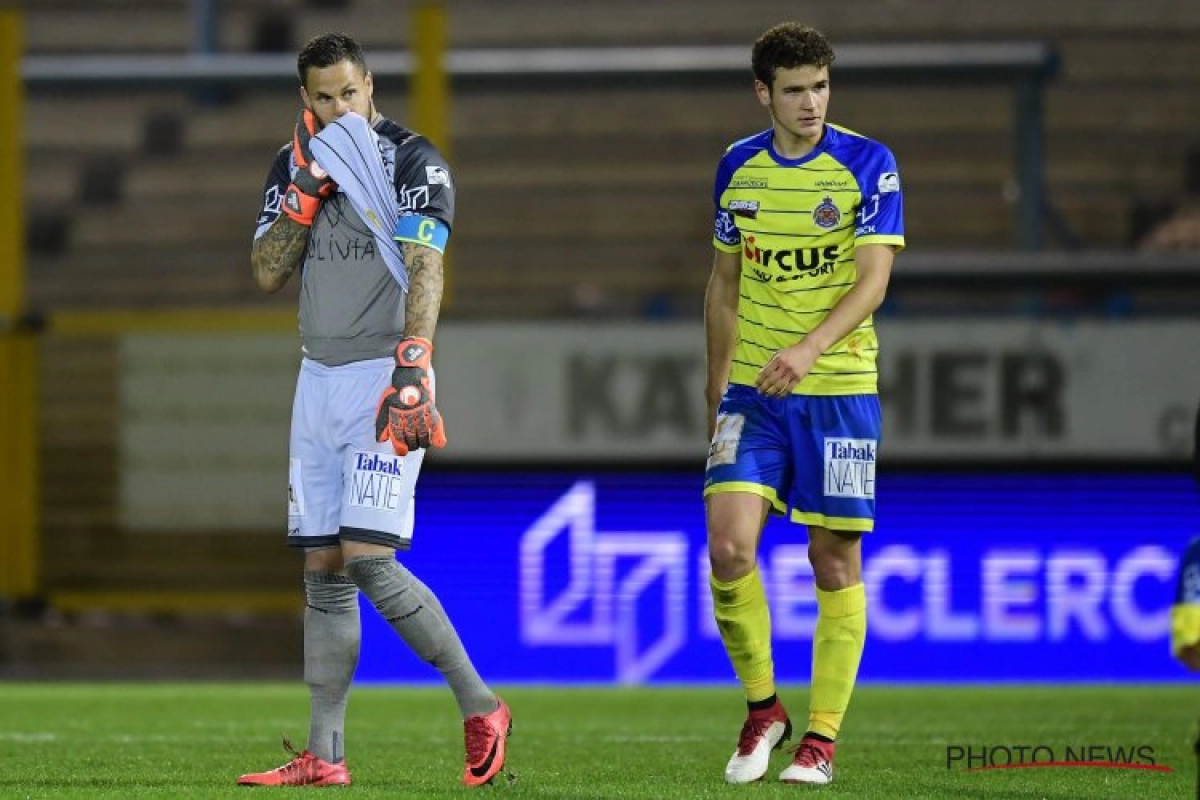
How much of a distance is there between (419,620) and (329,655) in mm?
295

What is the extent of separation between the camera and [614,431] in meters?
12.1

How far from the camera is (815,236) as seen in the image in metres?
6.05

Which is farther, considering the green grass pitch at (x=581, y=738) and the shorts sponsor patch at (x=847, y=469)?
the shorts sponsor patch at (x=847, y=469)

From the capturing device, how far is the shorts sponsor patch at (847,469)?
236 inches

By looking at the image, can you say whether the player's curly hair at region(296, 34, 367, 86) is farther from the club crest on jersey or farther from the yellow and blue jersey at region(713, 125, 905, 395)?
the club crest on jersey

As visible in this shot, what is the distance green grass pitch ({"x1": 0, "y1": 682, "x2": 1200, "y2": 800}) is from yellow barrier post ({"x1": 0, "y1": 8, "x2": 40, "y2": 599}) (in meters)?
1.66

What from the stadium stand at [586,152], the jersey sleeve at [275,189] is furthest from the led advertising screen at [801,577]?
the jersey sleeve at [275,189]

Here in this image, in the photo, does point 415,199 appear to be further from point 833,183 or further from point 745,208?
point 833,183

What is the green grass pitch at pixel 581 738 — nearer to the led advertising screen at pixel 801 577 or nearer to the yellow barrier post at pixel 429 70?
the led advertising screen at pixel 801 577

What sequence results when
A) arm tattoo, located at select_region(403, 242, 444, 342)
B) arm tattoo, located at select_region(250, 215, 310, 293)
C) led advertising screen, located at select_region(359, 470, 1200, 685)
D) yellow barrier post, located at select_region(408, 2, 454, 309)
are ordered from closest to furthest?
arm tattoo, located at select_region(403, 242, 444, 342) → arm tattoo, located at select_region(250, 215, 310, 293) → led advertising screen, located at select_region(359, 470, 1200, 685) → yellow barrier post, located at select_region(408, 2, 454, 309)

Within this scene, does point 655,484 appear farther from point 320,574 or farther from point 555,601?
point 320,574

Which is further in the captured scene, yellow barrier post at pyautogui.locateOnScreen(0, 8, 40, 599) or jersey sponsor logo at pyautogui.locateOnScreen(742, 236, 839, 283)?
yellow barrier post at pyautogui.locateOnScreen(0, 8, 40, 599)

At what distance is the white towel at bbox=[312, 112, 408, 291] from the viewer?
580 cm

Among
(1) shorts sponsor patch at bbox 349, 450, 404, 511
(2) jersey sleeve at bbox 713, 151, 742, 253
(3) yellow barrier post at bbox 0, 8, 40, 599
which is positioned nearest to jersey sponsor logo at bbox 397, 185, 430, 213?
(1) shorts sponsor patch at bbox 349, 450, 404, 511
